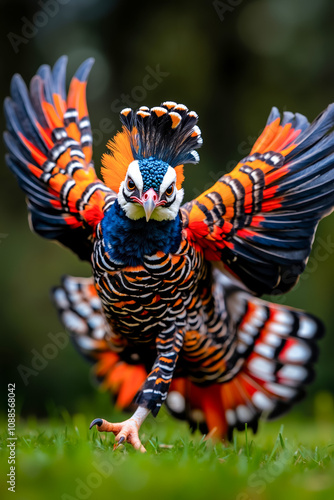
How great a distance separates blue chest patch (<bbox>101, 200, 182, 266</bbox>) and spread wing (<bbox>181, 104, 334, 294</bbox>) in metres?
0.24

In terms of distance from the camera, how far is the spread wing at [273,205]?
334 centimetres

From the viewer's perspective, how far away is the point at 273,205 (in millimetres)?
3430

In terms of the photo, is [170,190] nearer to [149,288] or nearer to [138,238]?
[138,238]

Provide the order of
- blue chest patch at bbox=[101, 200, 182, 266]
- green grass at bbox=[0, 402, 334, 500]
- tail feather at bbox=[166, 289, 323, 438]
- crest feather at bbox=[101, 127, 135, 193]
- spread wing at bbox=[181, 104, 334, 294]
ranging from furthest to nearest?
tail feather at bbox=[166, 289, 323, 438] < spread wing at bbox=[181, 104, 334, 294] < crest feather at bbox=[101, 127, 135, 193] < blue chest patch at bbox=[101, 200, 182, 266] < green grass at bbox=[0, 402, 334, 500]

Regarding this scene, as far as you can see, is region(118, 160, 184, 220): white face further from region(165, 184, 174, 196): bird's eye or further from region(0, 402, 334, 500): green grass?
region(0, 402, 334, 500): green grass

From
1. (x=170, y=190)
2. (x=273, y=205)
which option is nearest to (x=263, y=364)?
(x=273, y=205)

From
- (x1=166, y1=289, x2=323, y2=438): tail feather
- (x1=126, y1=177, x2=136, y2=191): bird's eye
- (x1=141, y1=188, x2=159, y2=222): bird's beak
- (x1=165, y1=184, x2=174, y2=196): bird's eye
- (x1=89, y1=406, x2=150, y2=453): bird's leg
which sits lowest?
(x1=89, y1=406, x2=150, y2=453): bird's leg

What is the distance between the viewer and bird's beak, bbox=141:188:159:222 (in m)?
2.84

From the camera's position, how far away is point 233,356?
12.6ft

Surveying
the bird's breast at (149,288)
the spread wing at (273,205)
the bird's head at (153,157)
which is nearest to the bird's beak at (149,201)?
the bird's head at (153,157)

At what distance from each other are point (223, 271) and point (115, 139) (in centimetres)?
105

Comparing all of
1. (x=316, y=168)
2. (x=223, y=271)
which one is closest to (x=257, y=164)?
(x=316, y=168)

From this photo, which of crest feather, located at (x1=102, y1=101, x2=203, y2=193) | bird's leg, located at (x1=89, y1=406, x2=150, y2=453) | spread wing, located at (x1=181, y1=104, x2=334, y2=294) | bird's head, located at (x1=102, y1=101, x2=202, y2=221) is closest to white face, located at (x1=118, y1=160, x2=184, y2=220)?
bird's head, located at (x1=102, y1=101, x2=202, y2=221)

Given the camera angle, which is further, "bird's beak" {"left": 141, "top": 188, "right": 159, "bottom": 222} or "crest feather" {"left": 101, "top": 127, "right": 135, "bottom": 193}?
"crest feather" {"left": 101, "top": 127, "right": 135, "bottom": 193}
